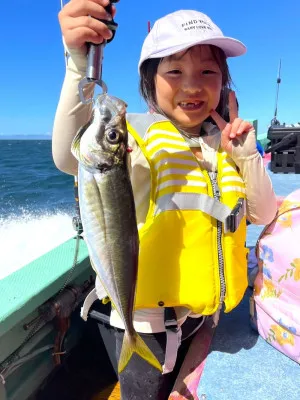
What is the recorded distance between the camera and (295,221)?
2.05 meters


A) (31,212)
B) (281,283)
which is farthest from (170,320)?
(31,212)

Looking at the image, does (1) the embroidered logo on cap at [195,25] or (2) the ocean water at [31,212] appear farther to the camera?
(2) the ocean water at [31,212]

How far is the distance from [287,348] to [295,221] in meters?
0.71

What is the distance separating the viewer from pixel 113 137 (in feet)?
3.94

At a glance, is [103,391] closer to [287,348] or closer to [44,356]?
[44,356]

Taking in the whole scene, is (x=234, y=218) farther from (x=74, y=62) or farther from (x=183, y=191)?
(x=74, y=62)

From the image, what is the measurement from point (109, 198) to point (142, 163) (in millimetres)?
520

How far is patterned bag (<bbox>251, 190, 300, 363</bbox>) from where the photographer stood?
196cm

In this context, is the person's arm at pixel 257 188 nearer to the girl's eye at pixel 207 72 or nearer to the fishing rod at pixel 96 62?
the girl's eye at pixel 207 72

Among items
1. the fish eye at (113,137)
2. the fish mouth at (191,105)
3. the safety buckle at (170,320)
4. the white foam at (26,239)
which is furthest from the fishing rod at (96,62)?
the white foam at (26,239)

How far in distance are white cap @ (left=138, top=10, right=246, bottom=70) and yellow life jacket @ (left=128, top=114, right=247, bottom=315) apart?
0.34 meters

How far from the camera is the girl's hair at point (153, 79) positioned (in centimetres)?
187

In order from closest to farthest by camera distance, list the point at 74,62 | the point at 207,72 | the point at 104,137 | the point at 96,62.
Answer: the point at 104,137 → the point at 96,62 → the point at 74,62 → the point at 207,72

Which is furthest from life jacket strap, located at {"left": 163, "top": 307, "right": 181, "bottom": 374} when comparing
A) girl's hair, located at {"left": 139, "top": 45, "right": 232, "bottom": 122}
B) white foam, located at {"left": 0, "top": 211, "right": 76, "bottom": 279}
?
Result: white foam, located at {"left": 0, "top": 211, "right": 76, "bottom": 279}
